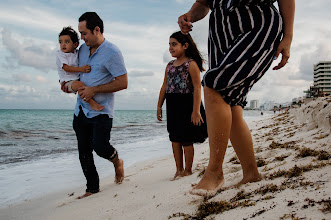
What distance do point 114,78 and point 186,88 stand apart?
2.79 ft

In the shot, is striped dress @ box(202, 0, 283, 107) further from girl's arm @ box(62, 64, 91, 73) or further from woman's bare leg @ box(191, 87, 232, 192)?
girl's arm @ box(62, 64, 91, 73)

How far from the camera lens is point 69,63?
326 cm

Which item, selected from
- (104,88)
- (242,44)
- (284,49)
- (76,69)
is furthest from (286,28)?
(76,69)

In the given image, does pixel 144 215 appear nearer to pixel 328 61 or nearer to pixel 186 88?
pixel 186 88

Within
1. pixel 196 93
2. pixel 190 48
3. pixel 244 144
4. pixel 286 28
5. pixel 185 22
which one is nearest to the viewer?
pixel 286 28

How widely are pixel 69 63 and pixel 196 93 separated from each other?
149cm

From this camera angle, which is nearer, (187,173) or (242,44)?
(242,44)

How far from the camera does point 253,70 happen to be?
1.84 m

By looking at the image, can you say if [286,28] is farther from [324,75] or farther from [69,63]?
[324,75]

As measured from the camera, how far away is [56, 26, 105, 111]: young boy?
3.18 m

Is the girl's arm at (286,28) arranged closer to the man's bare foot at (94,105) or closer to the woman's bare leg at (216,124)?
the woman's bare leg at (216,124)

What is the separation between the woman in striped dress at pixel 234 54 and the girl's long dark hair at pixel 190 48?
1420 millimetres

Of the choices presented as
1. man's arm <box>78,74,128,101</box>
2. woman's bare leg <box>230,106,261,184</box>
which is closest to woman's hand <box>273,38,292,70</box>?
woman's bare leg <box>230,106,261,184</box>

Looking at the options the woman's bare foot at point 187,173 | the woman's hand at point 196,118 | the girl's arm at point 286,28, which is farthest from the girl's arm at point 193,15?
the woman's bare foot at point 187,173
